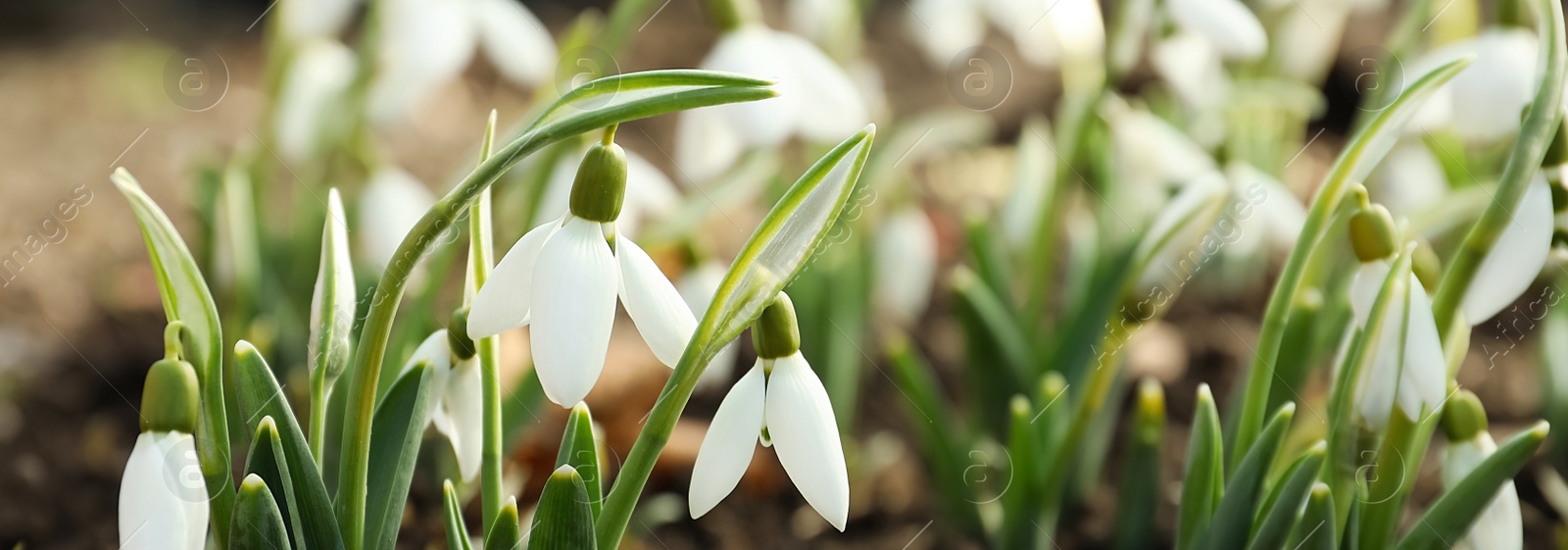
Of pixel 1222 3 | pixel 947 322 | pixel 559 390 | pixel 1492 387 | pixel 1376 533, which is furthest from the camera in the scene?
pixel 947 322

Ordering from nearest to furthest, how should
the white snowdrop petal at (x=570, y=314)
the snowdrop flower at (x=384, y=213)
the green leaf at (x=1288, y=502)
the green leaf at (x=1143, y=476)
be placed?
the white snowdrop petal at (x=570, y=314) → the green leaf at (x=1288, y=502) → the green leaf at (x=1143, y=476) → the snowdrop flower at (x=384, y=213)

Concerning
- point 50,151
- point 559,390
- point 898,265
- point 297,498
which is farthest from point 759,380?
point 50,151

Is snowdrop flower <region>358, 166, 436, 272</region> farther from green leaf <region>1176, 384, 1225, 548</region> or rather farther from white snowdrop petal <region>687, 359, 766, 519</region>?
green leaf <region>1176, 384, 1225, 548</region>

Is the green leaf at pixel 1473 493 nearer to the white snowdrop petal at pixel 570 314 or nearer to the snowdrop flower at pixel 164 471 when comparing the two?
the white snowdrop petal at pixel 570 314

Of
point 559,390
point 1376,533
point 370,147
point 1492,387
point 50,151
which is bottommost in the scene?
point 1492,387

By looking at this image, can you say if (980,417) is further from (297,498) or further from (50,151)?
(50,151)

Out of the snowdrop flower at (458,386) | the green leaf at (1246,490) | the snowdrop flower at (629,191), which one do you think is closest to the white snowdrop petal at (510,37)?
the snowdrop flower at (629,191)
